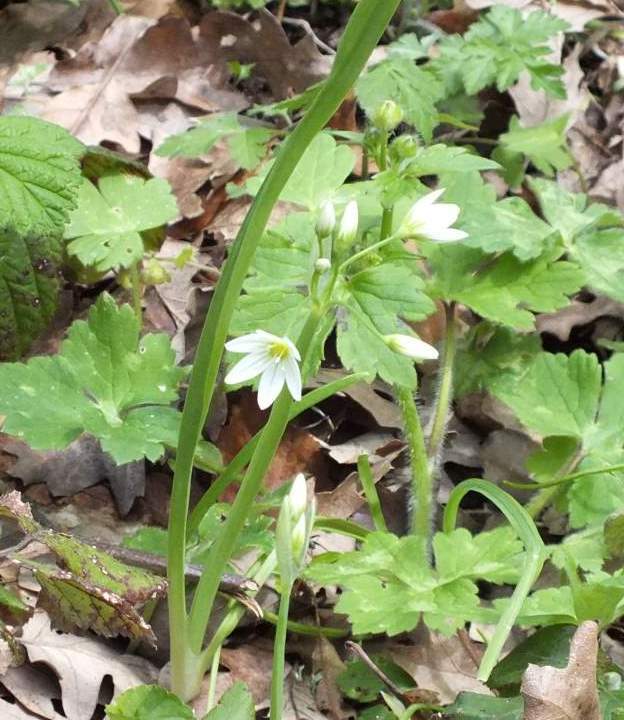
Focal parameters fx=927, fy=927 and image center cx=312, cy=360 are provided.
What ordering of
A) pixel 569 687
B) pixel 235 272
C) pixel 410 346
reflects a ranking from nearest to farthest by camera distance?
pixel 235 272
pixel 410 346
pixel 569 687

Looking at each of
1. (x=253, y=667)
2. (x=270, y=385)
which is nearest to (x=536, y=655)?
(x=253, y=667)

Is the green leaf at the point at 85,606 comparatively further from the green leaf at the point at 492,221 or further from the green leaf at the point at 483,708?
the green leaf at the point at 492,221

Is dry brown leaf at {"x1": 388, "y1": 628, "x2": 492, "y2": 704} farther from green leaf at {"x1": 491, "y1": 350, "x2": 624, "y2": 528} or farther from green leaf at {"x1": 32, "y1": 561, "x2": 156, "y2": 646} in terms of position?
green leaf at {"x1": 32, "y1": 561, "x2": 156, "y2": 646}

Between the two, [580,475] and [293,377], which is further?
[580,475]

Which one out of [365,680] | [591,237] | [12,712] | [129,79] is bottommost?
[365,680]

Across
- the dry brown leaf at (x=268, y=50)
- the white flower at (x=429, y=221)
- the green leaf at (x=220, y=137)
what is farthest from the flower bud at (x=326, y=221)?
the dry brown leaf at (x=268, y=50)

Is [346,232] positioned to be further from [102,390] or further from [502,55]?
[502,55]
